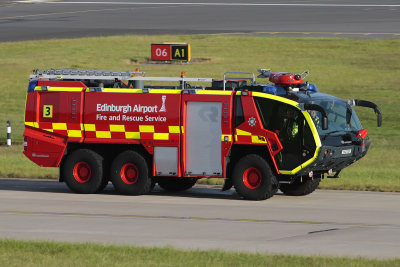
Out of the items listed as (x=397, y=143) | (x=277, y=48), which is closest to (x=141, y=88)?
(x=397, y=143)

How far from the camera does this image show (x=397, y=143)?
119 ft

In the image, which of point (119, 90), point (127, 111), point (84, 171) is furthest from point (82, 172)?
point (119, 90)

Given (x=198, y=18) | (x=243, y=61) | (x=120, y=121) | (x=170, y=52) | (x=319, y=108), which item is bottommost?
(x=120, y=121)

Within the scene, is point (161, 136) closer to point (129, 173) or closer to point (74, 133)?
point (129, 173)

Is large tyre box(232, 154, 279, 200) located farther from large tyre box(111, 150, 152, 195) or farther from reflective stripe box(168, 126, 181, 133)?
large tyre box(111, 150, 152, 195)

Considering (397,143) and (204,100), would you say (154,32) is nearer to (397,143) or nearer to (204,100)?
(397,143)

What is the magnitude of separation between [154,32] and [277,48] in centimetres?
914

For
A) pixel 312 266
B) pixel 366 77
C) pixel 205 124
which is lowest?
pixel 312 266

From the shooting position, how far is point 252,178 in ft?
69.7

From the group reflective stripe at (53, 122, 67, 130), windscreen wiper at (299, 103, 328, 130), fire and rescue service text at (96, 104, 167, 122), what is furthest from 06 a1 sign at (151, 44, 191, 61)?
windscreen wiper at (299, 103, 328, 130)

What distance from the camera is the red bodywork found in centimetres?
2117

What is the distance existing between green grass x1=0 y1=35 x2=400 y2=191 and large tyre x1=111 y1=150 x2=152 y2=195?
666 inches

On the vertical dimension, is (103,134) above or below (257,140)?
above

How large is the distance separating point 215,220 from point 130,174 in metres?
4.60
